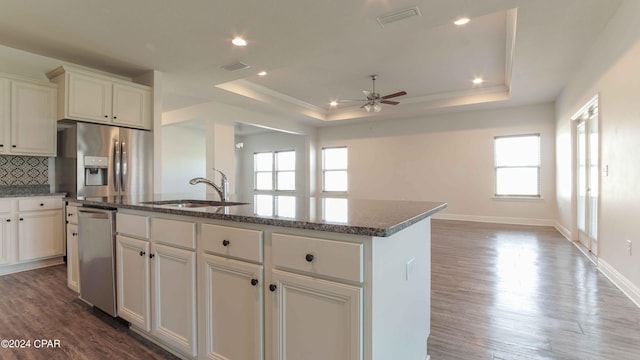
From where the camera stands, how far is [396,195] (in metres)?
8.24

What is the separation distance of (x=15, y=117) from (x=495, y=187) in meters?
8.38

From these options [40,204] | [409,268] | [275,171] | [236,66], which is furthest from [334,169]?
[409,268]

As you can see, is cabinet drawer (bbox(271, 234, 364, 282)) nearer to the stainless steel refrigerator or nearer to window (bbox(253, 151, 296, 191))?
the stainless steel refrigerator

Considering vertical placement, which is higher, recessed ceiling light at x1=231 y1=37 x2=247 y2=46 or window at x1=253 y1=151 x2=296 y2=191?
recessed ceiling light at x1=231 y1=37 x2=247 y2=46

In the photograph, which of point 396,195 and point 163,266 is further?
point 396,195

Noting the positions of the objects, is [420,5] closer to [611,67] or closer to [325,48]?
[325,48]

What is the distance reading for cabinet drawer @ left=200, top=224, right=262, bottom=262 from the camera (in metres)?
1.40

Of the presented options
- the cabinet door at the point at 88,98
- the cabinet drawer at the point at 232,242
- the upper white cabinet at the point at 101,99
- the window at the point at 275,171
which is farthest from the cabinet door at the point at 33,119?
the window at the point at 275,171

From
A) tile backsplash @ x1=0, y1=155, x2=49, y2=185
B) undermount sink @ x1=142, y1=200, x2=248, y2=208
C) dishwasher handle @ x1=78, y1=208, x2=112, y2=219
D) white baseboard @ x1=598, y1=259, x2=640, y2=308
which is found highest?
tile backsplash @ x1=0, y1=155, x2=49, y2=185

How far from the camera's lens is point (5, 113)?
349 centimetres

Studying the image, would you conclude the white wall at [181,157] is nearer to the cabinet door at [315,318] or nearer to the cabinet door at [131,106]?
the cabinet door at [131,106]

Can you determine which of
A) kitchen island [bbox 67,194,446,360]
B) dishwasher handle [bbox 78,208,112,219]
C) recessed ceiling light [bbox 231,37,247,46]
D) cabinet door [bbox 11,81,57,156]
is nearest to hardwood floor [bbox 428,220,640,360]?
kitchen island [bbox 67,194,446,360]

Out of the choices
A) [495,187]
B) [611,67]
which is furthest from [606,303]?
[495,187]

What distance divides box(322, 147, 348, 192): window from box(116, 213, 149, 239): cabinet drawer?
290 inches
